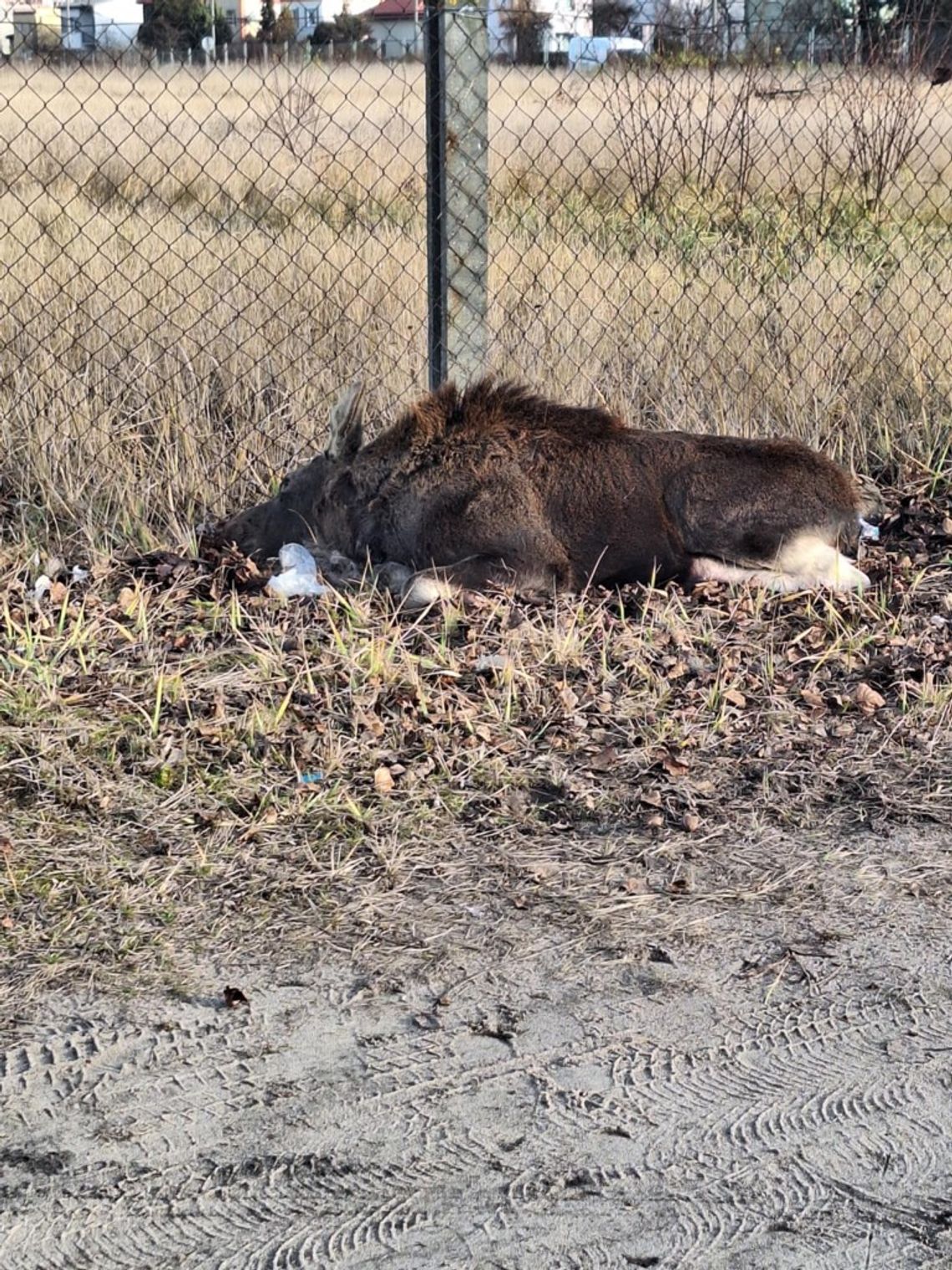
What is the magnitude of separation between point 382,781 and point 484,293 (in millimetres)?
3112

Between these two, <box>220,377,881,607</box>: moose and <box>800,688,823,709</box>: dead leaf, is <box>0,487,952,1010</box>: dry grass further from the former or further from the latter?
<box>220,377,881,607</box>: moose

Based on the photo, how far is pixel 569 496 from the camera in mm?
6297

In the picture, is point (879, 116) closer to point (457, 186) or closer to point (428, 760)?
point (457, 186)

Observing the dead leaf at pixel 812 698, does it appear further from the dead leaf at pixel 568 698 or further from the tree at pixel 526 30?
the tree at pixel 526 30

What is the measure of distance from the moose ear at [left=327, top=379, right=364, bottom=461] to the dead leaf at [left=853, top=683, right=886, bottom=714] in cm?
252

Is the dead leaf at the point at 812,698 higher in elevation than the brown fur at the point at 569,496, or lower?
lower

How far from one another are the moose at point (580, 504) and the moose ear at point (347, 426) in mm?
19

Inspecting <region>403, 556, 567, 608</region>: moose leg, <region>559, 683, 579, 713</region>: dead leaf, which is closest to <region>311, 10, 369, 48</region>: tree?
<region>403, 556, 567, 608</region>: moose leg

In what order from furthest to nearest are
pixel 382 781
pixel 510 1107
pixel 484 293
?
pixel 484 293
pixel 382 781
pixel 510 1107

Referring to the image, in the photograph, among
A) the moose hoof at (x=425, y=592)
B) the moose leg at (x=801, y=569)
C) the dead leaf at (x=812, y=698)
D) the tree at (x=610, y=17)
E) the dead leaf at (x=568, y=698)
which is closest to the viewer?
the dead leaf at (x=568, y=698)

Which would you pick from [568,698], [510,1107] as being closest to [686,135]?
[568,698]

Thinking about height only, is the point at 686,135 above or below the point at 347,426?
above

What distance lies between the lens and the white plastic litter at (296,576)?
20.2 ft

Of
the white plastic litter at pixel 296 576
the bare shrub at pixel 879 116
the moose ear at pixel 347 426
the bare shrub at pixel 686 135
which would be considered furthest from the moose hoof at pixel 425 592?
the bare shrub at pixel 879 116
